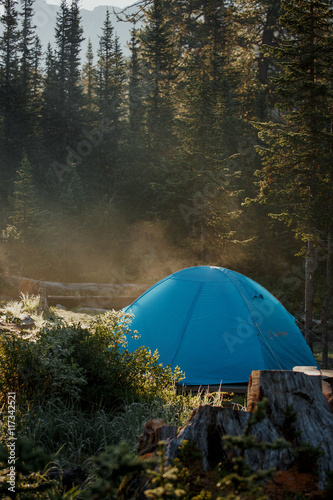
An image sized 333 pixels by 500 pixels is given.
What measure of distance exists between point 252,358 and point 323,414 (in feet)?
13.6

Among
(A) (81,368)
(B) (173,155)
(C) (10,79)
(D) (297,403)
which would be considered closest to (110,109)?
(C) (10,79)

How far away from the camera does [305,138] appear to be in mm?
9242

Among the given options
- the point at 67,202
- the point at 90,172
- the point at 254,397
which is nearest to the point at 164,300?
the point at 254,397

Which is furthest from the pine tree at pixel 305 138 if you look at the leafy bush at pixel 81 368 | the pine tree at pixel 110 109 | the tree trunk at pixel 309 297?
the pine tree at pixel 110 109

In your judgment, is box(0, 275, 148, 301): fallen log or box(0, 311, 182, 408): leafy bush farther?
box(0, 275, 148, 301): fallen log

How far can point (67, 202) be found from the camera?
2389cm

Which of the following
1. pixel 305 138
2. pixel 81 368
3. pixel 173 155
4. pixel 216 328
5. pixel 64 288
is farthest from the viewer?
pixel 173 155

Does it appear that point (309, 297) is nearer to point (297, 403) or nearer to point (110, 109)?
point (297, 403)

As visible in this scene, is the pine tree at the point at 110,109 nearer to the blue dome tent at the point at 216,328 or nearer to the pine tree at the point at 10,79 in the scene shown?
the pine tree at the point at 10,79

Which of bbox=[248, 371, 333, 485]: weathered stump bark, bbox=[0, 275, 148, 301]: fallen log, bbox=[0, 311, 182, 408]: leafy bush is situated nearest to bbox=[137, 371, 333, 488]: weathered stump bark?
bbox=[248, 371, 333, 485]: weathered stump bark

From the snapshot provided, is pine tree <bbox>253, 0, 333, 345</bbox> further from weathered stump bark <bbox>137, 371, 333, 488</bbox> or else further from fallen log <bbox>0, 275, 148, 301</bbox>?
fallen log <bbox>0, 275, 148, 301</bbox>

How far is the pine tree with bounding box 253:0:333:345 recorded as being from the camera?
907cm

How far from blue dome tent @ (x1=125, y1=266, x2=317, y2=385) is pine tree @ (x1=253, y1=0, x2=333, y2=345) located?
2515 millimetres

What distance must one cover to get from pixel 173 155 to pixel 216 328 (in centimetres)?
1549
